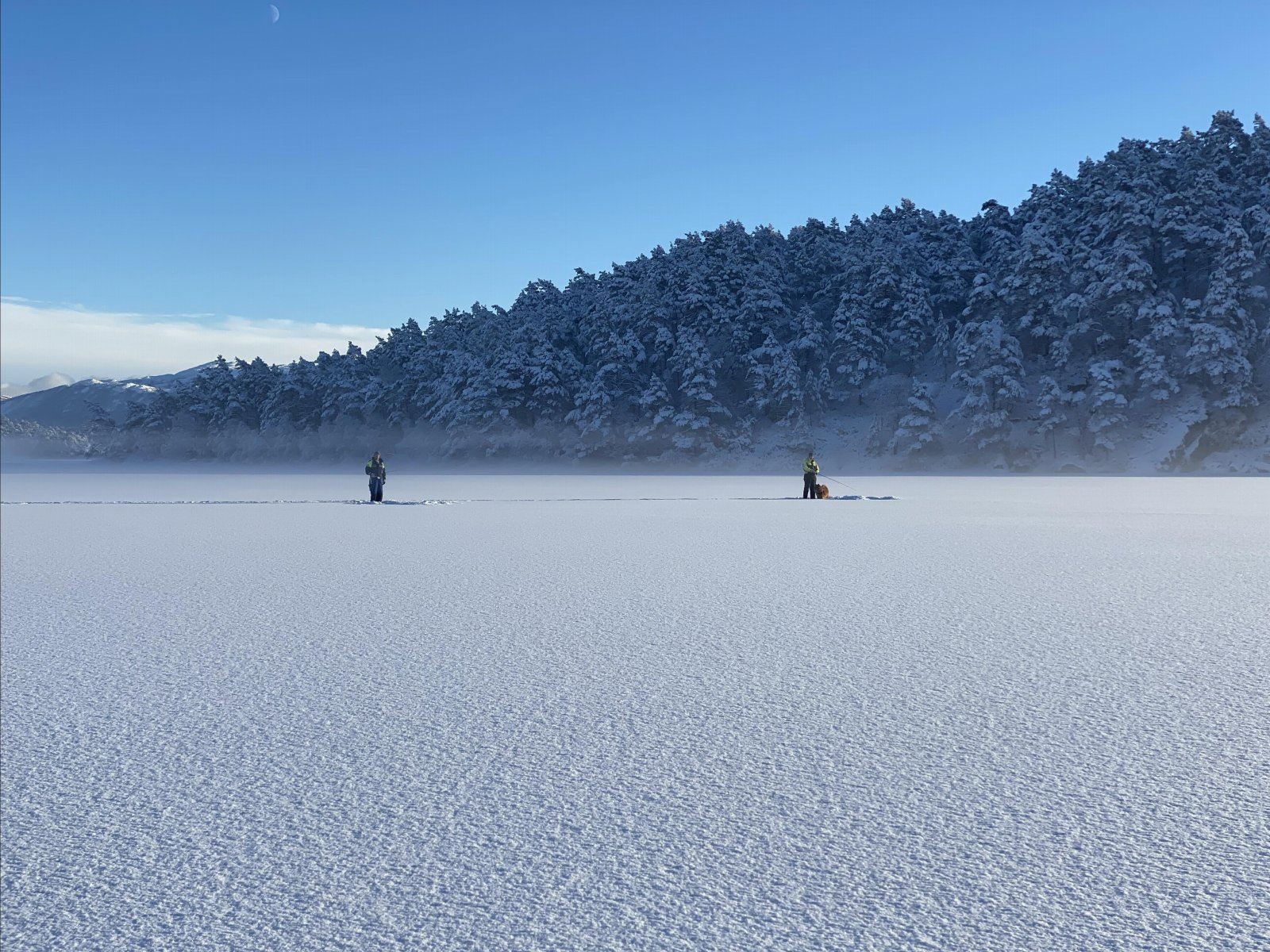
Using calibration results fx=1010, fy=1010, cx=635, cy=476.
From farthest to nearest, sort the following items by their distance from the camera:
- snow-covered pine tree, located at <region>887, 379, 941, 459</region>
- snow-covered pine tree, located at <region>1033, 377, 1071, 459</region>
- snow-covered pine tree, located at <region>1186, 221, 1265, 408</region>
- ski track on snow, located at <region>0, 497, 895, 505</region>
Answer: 1. snow-covered pine tree, located at <region>887, 379, 941, 459</region>
2. snow-covered pine tree, located at <region>1033, 377, 1071, 459</region>
3. snow-covered pine tree, located at <region>1186, 221, 1265, 408</region>
4. ski track on snow, located at <region>0, 497, 895, 505</region>

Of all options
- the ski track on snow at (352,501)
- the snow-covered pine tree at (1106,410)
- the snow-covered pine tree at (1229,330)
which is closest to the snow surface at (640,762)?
the ski track on snow at (352,501)

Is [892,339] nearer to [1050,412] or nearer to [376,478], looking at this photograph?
[1050,412]

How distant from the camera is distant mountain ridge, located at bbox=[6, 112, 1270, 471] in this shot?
56156mm

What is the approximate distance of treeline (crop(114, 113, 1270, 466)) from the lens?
56969 millimetres

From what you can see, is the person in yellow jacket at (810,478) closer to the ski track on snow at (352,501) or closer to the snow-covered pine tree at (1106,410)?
the ski track on snow at (352,501)

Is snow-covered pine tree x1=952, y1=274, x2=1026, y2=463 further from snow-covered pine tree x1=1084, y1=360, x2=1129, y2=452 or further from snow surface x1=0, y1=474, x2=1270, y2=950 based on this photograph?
snow surface x1=0, y1=474, x2=1270, y2=950

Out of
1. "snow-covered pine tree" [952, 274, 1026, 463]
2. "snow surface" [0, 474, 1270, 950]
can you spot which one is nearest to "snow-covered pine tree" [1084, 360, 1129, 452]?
"snow-covered pine tree" [952, 274, 1026, 463]

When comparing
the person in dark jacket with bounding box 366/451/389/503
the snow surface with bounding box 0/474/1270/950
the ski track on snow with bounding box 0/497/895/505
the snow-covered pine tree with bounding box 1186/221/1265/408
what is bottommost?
the snow surface with bounding box 0/474/1270/950

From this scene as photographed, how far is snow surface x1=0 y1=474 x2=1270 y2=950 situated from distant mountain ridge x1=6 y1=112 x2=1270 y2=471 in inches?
1899

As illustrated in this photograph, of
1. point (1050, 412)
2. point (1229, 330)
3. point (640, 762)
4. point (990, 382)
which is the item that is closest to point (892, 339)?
point (990, 382)

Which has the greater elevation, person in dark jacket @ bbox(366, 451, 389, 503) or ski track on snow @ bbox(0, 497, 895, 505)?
person in dark jacket @ bbox(366, 451, 389, 503)

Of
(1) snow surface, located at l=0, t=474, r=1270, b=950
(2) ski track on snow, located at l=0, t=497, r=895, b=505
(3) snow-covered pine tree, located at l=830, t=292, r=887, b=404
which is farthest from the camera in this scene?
(3) snow-covered pine tree, located at l=830, t=292, r=887, b=404

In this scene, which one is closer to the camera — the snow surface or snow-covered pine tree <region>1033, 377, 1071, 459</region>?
the snow surface

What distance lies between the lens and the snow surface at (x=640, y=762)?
3.36 metres
